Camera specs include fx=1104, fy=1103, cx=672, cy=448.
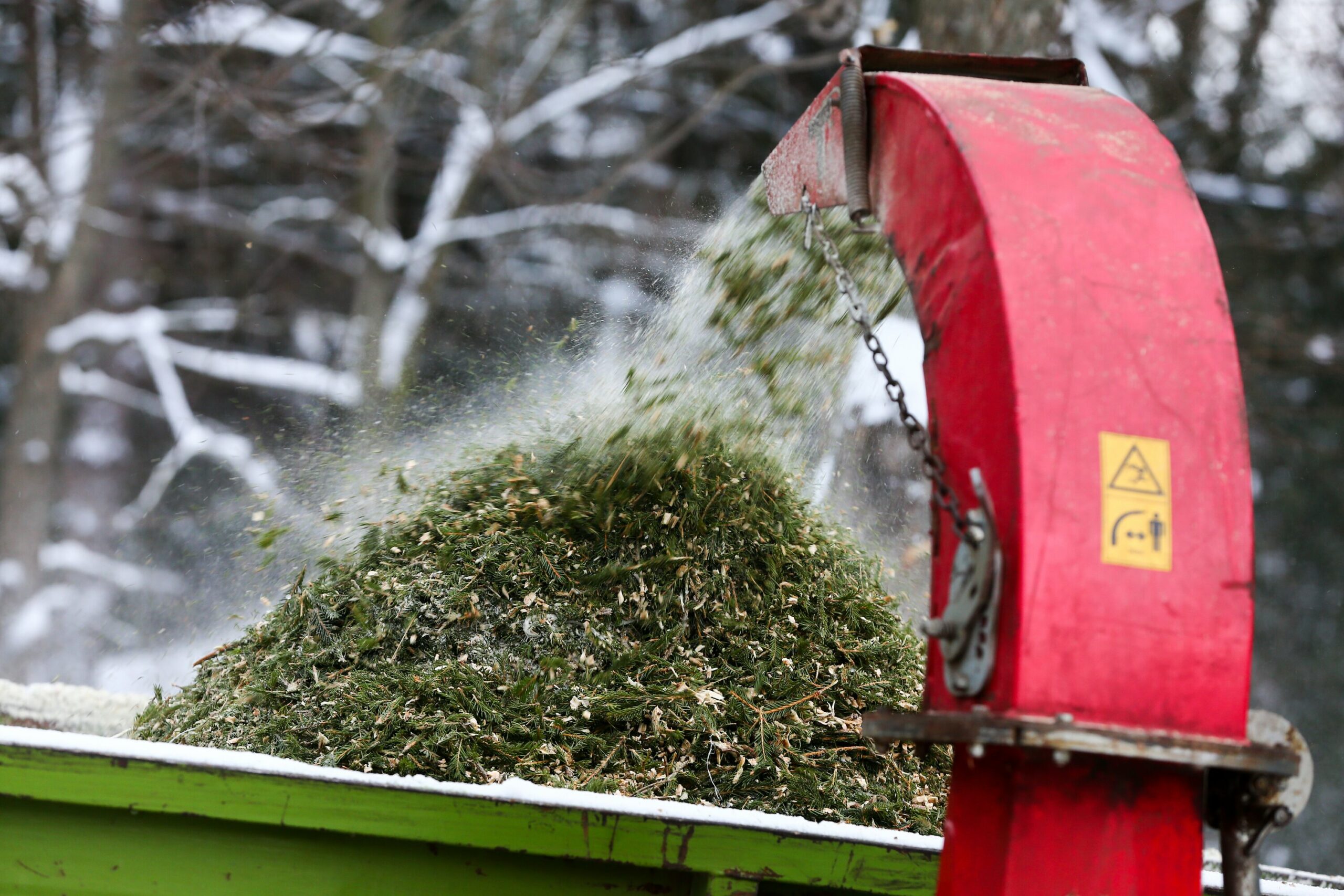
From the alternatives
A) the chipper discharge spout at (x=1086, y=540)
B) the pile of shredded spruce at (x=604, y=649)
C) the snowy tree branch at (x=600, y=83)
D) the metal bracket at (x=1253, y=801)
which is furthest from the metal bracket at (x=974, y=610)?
the snowy tree branch at (x=600, y=83)

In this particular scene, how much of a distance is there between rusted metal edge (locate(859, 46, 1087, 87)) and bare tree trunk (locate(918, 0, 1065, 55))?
3.79m

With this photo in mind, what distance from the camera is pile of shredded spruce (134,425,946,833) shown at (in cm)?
215

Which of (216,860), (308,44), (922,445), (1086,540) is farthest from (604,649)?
(308,44)

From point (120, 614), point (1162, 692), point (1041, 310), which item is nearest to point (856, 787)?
point (1162, 692)

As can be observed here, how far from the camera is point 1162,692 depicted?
4.09ft

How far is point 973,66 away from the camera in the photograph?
71.2 inches

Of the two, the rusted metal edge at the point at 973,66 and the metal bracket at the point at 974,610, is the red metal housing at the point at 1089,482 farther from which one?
the rusted metal edge at the point at 973,66

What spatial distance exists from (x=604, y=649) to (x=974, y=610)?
126 cm

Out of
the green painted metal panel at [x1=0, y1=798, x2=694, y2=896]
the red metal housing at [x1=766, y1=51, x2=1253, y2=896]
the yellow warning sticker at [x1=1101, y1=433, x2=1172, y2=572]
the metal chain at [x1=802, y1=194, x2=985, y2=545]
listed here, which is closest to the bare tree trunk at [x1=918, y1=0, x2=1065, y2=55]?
the metal chain at [x1=802, y1=194, x2=985, y2=545]

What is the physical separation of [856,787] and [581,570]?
2.71 ft

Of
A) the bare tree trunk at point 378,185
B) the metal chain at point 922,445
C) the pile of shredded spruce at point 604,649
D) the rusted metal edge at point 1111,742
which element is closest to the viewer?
the rusted metal edge at point 1111,742

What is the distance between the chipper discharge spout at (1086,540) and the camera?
1.24 metres

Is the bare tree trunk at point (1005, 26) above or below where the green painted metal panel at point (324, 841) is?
above

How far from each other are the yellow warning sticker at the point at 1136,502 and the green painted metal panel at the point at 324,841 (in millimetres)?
692
